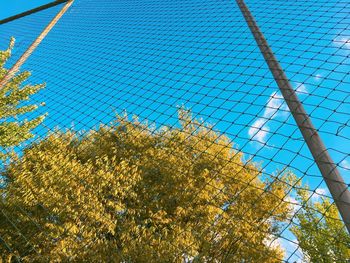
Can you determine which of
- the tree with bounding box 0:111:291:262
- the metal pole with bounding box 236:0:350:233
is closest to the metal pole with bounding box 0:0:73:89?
the tree with bounding box 0:111:291:262

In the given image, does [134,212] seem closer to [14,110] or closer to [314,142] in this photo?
[14,110]

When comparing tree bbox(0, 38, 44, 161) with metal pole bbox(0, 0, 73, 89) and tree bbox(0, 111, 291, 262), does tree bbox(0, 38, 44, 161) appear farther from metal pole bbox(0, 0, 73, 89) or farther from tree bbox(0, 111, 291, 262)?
metal pole bbox(0, 0, 73, 89)

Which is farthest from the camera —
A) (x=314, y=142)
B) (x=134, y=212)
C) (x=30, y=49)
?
(x=134, y=212)

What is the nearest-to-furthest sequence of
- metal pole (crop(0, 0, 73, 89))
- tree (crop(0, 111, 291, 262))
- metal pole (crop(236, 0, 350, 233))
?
metal pole (crop(236, 0, 350, 233)) < metal pole (crop(0, 0, 73, 89)) < tree (crop(0, 111, 291, 262))

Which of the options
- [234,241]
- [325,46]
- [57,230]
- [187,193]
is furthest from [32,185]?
[325,46]

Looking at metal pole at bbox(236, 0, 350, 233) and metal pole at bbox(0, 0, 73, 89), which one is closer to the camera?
metal pole at bbox(236, 0, 350, 233)

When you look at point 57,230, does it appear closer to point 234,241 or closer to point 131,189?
point 131,189

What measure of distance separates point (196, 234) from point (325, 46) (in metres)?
4.34

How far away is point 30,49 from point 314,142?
13.6 feet

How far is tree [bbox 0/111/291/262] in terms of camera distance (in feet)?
20.1

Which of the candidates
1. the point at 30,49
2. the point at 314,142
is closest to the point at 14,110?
the point at 30,49

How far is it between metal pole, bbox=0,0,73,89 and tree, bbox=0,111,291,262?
1359 mm

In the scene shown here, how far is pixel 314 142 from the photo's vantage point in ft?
8.13

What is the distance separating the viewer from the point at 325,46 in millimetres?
3633
